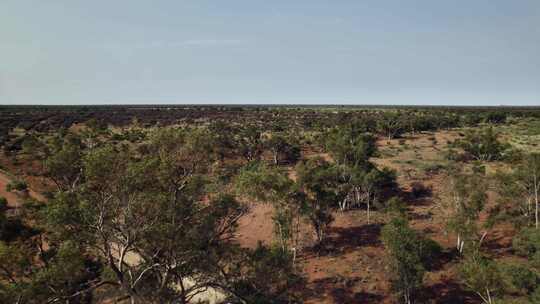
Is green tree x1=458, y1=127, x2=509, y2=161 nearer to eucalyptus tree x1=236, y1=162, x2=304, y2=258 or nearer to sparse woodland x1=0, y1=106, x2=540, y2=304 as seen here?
sparse woodland x1=0, y1=106, x2=540, y2=304

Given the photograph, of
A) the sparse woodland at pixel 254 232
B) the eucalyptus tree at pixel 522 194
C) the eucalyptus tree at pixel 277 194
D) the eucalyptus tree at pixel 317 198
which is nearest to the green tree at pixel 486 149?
the sparse woodland at pixel 254 232

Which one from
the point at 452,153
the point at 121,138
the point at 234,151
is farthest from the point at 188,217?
the point at 121,138

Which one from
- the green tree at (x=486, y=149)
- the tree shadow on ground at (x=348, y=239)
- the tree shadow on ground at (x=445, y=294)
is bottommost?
the tree shadow on ground at (x=445, y=294)

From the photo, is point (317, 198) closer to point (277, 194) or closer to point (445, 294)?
point (277, 194)

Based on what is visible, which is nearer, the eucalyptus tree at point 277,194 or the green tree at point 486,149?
the eucalyptus tree at point 277,194

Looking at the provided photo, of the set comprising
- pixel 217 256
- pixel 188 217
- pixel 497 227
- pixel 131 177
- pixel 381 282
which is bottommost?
pixel 381 282

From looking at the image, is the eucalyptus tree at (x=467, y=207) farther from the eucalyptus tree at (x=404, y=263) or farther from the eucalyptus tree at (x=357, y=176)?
the eucalyptus tree at (x=357, y=176)

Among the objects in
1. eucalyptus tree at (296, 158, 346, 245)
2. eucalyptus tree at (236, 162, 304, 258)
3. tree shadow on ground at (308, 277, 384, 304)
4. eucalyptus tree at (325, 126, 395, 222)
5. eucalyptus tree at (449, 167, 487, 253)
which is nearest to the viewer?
eucalyptus tree at (236, 162, 304, 258)

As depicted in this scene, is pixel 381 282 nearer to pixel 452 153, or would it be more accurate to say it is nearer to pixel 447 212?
pixel 447 212

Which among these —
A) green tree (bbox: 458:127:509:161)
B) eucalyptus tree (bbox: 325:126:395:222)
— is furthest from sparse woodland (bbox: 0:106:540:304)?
green tree (bbox: 458:127:509:161)

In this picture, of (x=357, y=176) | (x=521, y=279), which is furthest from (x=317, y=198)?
(x=521, y=279)

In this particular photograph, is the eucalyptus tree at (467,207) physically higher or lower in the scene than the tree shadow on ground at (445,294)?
higher

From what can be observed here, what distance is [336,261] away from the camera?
84.8 feet

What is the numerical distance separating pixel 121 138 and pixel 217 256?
5642 centimetres
